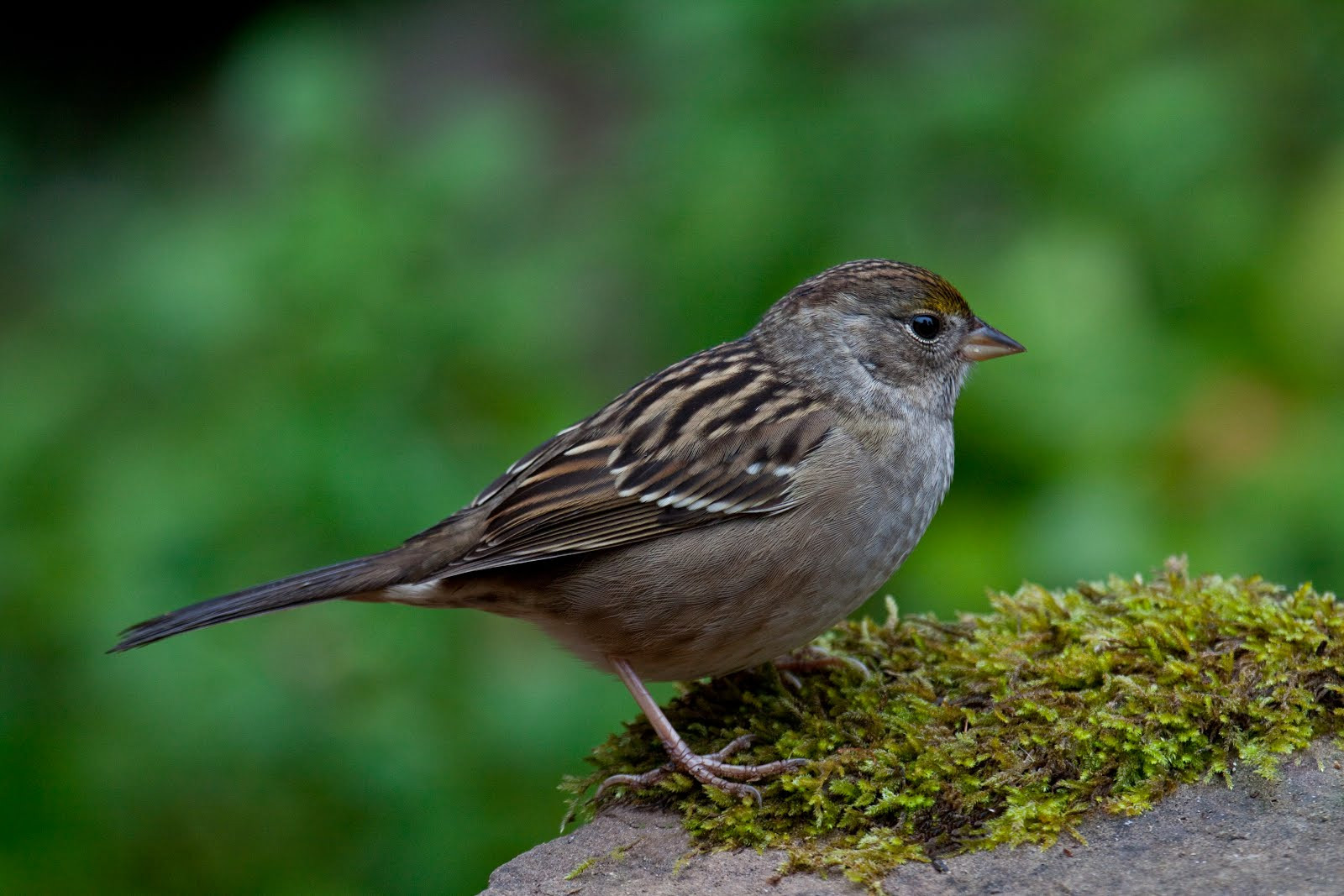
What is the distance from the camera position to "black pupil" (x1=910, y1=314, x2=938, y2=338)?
403 centimetres

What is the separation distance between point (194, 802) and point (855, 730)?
6.98ft

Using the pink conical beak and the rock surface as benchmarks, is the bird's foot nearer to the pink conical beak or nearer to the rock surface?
the rock surface

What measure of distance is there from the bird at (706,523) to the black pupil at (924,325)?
0.01 meters

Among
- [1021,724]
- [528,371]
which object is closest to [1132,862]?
[1021,724]

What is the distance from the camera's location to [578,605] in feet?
11.9

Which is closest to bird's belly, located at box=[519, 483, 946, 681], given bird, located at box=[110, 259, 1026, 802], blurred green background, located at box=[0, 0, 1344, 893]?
bird, located at box=[110, 259, 1026, 802]

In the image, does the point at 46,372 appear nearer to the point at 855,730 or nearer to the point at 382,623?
the point at 382,623

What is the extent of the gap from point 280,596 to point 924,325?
1864 mm

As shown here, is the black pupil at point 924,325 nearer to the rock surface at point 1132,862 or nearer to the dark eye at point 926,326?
the dark eye at point 926,326

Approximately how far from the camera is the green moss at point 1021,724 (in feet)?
9.81

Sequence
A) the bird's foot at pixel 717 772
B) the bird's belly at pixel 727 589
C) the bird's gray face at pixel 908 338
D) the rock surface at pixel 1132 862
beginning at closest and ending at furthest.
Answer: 1. the rock surface at pixel 1132 862
2. the bird's foot at pixel 717 772
3. the bird's belly at pixel 727 589
4. the bird's gray face at pixel 908 338

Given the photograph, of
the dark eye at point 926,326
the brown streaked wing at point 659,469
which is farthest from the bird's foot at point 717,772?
the dark eye at point 926,326

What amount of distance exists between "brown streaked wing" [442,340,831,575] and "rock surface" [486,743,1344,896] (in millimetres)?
803

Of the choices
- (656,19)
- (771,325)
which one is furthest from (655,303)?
(771,325)
